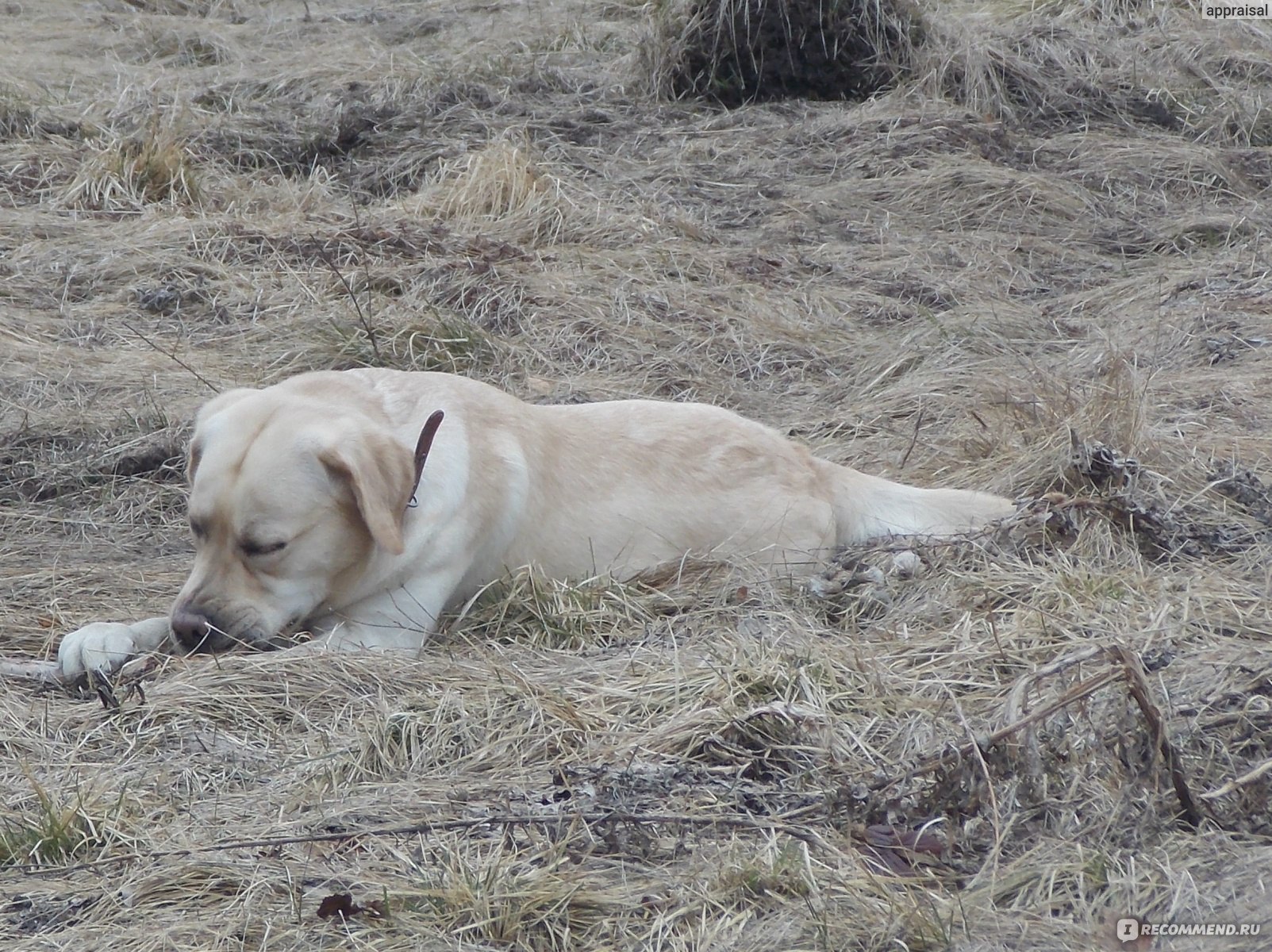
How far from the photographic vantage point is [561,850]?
8.29 ft

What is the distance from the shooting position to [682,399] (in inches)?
225

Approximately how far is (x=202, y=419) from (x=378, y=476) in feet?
1.95

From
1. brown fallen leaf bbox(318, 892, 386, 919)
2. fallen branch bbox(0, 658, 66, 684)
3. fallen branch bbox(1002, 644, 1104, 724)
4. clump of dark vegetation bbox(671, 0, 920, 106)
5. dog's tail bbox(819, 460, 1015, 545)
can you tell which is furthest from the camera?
clump of dark vegetation bbox(671, 0, 920, 106)

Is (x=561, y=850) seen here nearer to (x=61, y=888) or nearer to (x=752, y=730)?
(x=752, y=730)

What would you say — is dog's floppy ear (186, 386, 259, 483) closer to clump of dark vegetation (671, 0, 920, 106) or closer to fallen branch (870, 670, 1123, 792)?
fallen branch (870, 670, 1123, 792)

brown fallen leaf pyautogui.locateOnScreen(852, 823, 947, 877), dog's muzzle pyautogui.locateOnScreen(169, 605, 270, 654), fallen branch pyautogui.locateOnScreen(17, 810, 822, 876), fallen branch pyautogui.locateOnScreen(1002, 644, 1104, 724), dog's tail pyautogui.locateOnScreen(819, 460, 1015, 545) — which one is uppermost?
fallen branch pyautogui.locateOnScreen(1002, 644, 1104, 724)

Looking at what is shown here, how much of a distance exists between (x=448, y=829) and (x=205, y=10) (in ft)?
36.3

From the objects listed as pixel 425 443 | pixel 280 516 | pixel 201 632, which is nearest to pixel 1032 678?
pixel 425 443

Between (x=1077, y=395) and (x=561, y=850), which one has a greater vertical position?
(x=561, y=850)

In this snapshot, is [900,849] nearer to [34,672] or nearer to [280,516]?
[280,516]

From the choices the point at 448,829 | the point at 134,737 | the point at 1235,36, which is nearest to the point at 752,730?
the point at 448,829

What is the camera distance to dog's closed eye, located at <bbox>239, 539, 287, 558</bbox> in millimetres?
3535

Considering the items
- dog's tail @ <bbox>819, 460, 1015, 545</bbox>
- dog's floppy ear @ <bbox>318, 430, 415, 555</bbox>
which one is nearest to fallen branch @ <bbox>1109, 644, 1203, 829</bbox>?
dog's tail @ <bbox>819, 460, 1015, 545</bbox>

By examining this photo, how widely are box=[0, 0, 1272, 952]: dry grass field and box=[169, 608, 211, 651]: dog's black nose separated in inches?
5.6
